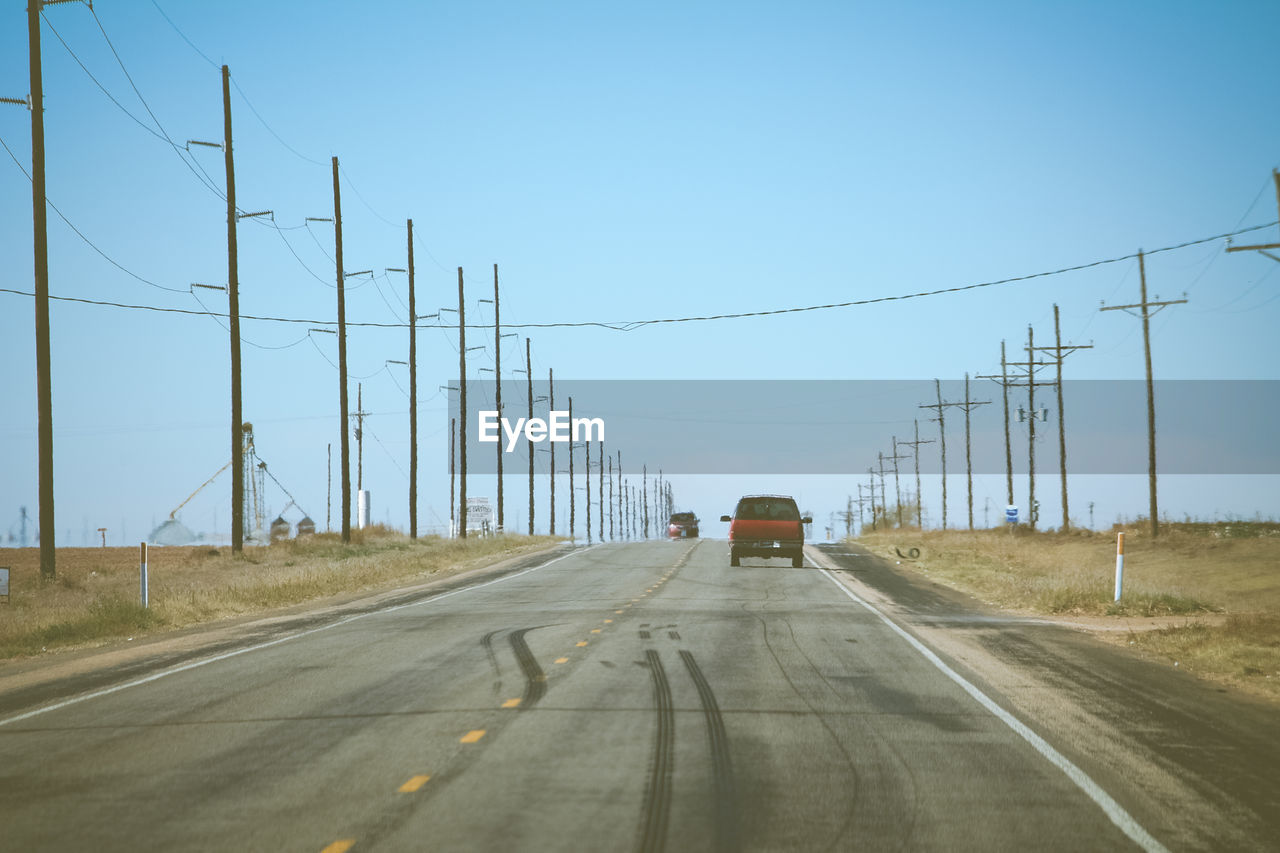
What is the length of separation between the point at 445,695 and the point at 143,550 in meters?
12.7

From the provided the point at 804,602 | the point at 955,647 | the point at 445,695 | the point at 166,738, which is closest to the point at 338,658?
the point at 445,695

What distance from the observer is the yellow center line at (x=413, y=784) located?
7.70 metres

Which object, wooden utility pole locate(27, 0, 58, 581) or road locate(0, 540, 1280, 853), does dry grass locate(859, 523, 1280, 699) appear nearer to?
road locate(0, 540, 1280, 853)

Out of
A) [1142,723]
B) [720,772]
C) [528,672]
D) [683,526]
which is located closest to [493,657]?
[528,672]

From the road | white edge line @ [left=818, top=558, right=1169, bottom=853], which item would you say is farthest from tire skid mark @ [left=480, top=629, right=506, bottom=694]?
white edge line @ [left=818, top=558, right=1169, bottom=853]

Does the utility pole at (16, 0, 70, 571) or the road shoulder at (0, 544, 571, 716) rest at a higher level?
the utility pole at (16, 0, 70, 571)

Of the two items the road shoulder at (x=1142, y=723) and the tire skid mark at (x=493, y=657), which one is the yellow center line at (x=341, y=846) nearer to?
the road shoulder at (x=1142, y=723)

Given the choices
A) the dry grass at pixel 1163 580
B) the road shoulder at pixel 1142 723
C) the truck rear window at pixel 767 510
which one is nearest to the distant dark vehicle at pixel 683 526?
the dry grass at pixel 1163 580

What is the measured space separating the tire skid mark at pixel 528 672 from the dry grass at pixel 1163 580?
25.1 feet

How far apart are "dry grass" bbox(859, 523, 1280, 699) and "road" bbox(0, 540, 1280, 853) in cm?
205

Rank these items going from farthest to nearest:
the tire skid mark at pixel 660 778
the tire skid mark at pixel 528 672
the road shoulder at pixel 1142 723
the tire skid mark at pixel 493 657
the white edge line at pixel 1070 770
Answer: the tire skid mark at pixel 493 657
the tire skid mark at pixel 528 672
the road shoulder at pixel 1142 723
the white edge line at pixel 1070 770
the tire skid mark at pixel 660 778

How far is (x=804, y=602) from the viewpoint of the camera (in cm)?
2419

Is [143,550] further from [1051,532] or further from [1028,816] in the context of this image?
[1051,532]

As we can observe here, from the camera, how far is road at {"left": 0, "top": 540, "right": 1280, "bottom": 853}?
22.4 feet
